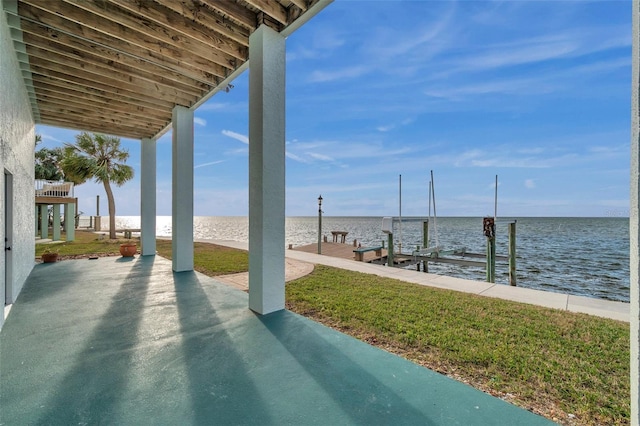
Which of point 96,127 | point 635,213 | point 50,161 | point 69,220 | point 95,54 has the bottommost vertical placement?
point 69,220

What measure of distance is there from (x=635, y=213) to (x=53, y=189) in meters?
18.3

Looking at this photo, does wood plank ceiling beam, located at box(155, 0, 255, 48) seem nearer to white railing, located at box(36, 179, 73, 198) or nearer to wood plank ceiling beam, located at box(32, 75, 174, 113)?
wood plank ceiling beam, located at box(32, 75, 174, 113)

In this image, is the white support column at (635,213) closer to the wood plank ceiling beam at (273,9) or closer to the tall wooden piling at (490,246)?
the wood plank ceiling beam at (273,9)

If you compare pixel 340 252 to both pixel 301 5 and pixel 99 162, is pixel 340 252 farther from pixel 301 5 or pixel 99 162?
pixel 99 162

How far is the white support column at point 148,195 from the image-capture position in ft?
28.5

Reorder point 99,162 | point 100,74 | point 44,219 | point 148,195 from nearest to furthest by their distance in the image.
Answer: point 100,74 → point 148,195 → point 44,219 → point 99,162

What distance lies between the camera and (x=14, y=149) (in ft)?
14.2

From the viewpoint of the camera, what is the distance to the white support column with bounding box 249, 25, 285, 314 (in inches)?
146

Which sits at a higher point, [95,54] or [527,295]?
[95,54]

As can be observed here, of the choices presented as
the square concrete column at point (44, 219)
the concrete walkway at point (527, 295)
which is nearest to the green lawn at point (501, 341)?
the concrete walkway at point (527, 295)

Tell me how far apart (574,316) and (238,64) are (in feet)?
21.1

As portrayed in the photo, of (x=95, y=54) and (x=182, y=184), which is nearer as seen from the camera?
(x=95, y=54)

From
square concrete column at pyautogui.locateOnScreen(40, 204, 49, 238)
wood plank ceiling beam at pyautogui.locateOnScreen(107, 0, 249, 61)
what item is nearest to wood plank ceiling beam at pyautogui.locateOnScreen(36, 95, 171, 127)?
wood plank ceiling beam at pyautogui.locateOnScreen(107, 0, 249, 61)

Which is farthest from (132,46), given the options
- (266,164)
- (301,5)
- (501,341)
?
(501,341)
